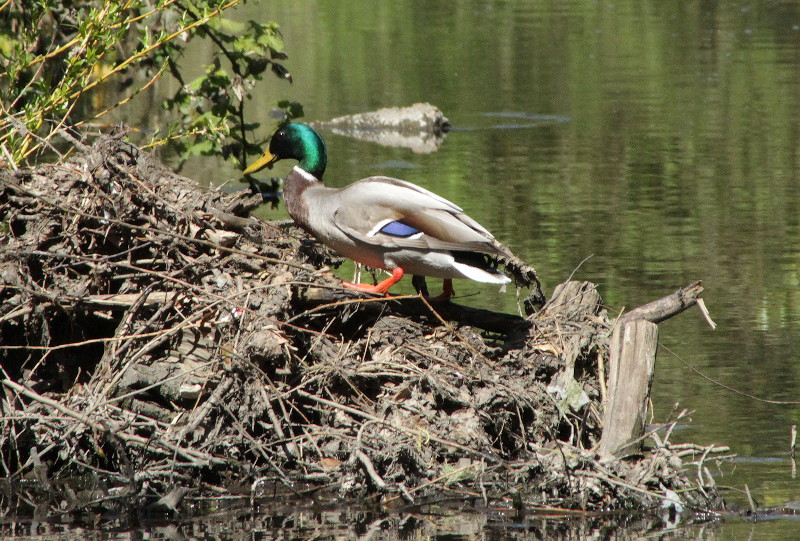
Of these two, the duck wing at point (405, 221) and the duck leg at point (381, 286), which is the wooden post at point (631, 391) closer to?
the duck wing at point (405, 221)

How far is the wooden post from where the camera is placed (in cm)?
541

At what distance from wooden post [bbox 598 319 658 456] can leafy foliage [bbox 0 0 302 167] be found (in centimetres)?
298

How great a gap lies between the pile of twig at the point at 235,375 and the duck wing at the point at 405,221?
1.03 ft

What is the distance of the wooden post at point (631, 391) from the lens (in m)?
5.41

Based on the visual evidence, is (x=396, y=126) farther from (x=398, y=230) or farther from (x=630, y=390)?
(x=630, y=390)

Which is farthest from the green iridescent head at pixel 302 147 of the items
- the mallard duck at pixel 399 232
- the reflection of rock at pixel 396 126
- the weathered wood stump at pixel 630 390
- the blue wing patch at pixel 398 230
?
the reflection of rock at pixel 396 126

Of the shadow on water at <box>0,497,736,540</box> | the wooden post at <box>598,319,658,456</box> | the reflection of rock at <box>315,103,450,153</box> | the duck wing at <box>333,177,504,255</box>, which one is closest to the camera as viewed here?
the shadow on water at <box>0,497,736,540</box>

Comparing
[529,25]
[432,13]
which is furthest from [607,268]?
[432,13]

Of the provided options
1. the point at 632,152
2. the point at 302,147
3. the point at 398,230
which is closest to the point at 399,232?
the point at 398,230

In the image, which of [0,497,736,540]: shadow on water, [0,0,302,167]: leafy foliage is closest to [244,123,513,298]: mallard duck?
[0,497,736,540]: shadow on water

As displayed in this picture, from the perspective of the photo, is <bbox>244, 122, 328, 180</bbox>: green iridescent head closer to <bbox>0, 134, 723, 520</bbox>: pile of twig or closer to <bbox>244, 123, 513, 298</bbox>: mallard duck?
<bbox>244, 123, 513, 298</bbox>: mallard duck

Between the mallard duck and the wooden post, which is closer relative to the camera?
the wooden post

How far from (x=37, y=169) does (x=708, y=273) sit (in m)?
5.43

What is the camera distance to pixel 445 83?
19547 millimetres
